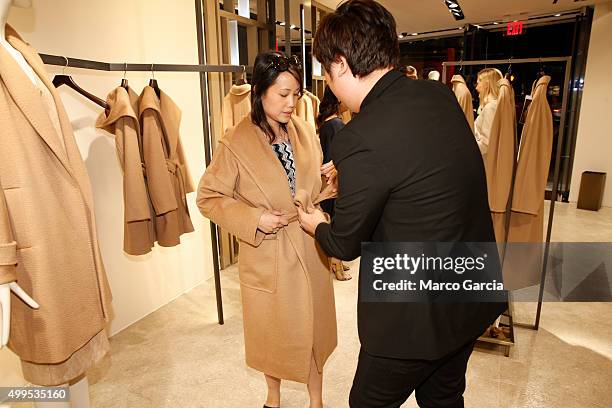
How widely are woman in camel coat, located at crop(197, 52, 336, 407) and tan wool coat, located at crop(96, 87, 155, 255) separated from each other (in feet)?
1.94

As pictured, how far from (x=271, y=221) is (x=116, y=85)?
171 cm

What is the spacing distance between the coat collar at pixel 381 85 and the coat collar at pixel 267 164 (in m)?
0.63

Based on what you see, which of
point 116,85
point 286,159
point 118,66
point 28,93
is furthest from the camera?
point 116,85

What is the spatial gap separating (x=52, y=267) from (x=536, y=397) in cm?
226

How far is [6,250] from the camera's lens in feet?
3.40

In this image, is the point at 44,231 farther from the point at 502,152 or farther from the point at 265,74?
the point at 502,152

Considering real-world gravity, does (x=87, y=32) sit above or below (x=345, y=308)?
above

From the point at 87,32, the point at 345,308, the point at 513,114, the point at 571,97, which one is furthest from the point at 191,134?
the point at 571,97

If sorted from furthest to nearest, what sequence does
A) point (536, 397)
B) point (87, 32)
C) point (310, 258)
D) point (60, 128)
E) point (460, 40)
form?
point (460, 40) < point (87, 32) < point (536, 397) < point (310, 258) < point (60, 128)

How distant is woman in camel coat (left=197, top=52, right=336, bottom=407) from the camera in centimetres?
167

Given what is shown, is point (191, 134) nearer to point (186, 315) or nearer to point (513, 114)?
point (186, 315)

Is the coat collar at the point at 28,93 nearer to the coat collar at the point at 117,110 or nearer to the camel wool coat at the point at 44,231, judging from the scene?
the camel wool coat at the point at 44,231

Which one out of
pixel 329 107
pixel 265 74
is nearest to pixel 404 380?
pixel 265 74

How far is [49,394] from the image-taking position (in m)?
1.35
